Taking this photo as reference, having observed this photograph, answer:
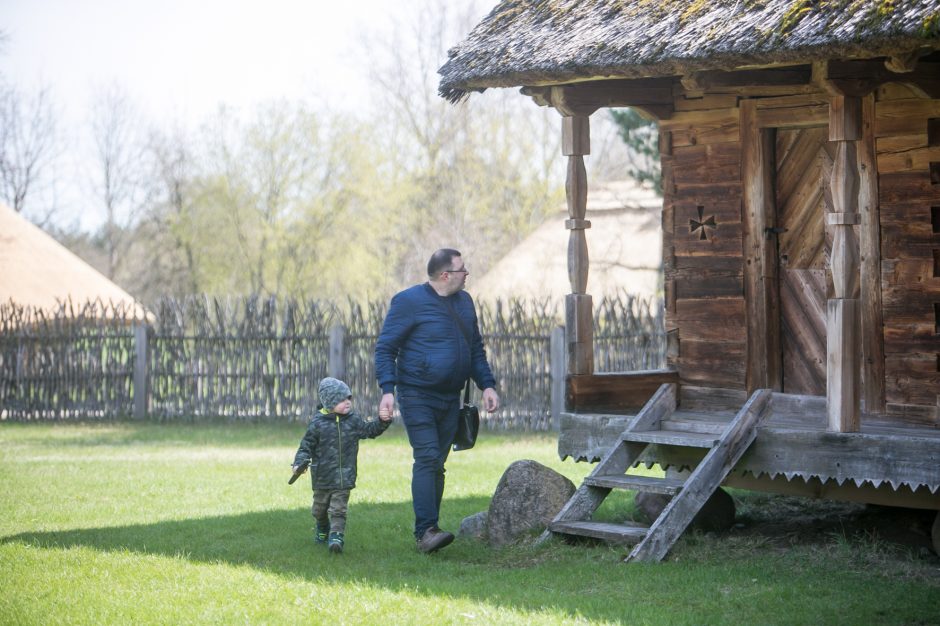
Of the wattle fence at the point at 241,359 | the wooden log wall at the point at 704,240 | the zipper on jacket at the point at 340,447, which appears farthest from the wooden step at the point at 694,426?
the wattle fence at the point at 241,359

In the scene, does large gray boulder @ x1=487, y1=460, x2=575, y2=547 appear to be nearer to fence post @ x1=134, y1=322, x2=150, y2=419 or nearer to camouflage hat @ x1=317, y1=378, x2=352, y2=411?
camouflage hat @ x1=317, y1=378, x2=352, y2=411

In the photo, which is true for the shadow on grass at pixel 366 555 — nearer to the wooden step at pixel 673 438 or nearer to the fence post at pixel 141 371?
the wooden step at pixel 673 438

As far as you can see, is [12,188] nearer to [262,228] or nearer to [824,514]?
[262,228]

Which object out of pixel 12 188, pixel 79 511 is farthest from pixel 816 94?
pixel 12 188

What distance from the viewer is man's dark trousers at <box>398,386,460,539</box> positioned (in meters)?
8.06

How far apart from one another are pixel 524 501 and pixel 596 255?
26.4 metres

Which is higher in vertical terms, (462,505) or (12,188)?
(12,188)

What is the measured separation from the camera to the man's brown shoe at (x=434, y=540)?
314 inches

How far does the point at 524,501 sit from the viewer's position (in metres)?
8.68

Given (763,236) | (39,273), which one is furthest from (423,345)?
(39,273)

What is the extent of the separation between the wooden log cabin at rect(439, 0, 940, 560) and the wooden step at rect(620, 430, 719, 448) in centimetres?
2

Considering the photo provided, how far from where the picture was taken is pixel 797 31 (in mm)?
7520

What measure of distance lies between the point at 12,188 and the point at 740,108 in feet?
130

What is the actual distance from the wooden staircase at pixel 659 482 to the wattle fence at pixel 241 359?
770cm
